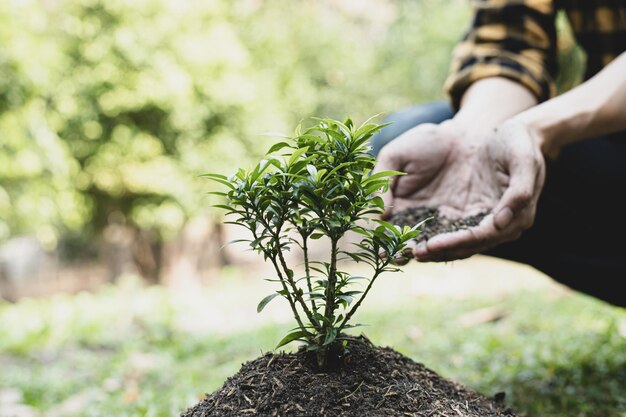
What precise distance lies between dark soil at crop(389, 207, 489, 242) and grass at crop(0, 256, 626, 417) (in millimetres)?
746

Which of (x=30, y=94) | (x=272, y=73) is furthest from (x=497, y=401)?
(x=272, y=73)

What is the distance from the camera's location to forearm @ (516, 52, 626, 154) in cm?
224

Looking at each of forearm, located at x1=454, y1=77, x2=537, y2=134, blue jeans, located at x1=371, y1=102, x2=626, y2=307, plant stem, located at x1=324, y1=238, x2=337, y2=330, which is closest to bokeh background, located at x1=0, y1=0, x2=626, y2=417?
blue jeans, located at x1=371, y1=102, x2=626, y2=307

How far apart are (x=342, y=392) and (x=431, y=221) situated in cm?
99

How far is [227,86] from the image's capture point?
11242 millimetres

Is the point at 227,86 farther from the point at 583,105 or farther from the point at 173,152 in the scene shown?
the point at 583,105

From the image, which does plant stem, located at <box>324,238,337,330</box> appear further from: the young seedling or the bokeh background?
the bokeh background

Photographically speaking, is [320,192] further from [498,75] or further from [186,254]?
[186,254]

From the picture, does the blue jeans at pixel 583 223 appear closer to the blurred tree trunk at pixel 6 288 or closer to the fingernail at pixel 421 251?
the fingernail at pixel 421 251

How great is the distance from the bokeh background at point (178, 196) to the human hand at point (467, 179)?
0.87m

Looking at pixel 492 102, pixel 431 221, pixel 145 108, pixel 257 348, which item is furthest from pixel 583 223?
pixel 145 108

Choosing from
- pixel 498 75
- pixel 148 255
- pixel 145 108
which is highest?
pixel 145 108

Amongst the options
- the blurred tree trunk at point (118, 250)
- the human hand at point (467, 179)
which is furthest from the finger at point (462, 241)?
the blurred tree trunk at point (118, 250)

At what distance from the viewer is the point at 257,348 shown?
4680 mm
